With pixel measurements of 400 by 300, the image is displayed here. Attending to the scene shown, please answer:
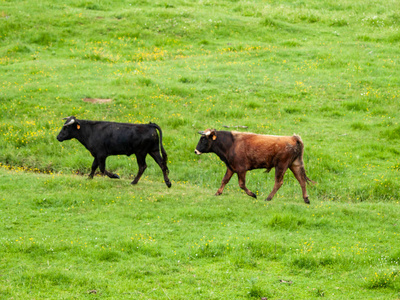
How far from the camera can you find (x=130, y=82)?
2422 centimetres

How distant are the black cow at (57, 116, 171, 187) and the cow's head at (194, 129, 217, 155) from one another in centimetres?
110

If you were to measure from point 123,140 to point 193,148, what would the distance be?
4.34m

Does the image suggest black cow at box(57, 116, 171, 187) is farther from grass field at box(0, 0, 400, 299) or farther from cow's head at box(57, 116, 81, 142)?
grass field at box(0, 0, 400, 299)

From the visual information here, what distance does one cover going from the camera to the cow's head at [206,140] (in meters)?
14.7

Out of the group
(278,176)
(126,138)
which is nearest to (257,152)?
(278,176)

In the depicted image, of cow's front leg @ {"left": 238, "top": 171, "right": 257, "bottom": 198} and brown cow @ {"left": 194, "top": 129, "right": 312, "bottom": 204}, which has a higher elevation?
brown cow @ {"left": 194, "top": 129, "right": 312, "bottom": 204}

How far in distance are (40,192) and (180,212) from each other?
3.97m

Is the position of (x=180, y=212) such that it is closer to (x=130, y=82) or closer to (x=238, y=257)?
(x=238, y=257)

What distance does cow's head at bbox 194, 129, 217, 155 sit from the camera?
14.7 m

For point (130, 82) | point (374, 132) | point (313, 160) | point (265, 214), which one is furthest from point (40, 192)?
point (374, 132)

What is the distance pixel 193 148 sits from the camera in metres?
19.0

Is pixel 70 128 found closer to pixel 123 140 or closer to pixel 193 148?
pixel 123 140

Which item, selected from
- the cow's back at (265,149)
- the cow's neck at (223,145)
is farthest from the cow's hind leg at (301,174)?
the cow's neck at (223,145)

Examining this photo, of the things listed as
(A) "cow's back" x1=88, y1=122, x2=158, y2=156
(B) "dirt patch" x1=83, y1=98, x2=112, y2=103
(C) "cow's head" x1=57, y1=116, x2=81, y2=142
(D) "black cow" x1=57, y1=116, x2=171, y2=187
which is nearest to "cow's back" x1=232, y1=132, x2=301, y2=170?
(D) "black cow" x1=57, y1=116, x2=171, y2=187
